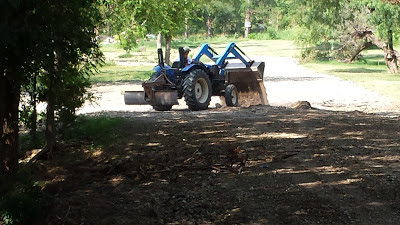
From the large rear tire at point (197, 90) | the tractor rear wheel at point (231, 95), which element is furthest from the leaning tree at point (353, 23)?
the large rear tire at point (197, 90)

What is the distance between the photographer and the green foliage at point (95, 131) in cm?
1116

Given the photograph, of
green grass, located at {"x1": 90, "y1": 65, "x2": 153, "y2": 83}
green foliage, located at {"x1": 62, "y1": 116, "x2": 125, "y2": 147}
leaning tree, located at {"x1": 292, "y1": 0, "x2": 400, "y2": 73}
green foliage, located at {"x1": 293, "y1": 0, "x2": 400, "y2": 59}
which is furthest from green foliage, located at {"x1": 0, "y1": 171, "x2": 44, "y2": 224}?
leaning tree, located at {"x1": 292, "y1": 0, "x2": 400, "y2": 73}

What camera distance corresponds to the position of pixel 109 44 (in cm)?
7319

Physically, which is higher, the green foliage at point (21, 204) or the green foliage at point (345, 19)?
the green foliage at point (345, 19)

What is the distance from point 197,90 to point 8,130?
8.94 m

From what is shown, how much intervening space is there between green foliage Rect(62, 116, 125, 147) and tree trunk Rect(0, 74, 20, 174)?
92.0 inches

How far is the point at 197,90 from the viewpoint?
1709cm

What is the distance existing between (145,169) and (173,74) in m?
8.37

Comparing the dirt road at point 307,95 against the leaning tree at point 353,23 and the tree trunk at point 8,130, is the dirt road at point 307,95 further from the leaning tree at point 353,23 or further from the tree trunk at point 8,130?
the tree trunk at point 8,130

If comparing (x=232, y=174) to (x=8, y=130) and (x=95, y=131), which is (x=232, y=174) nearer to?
(x=8, y=130)

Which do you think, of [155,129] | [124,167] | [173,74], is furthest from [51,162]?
[173,74]

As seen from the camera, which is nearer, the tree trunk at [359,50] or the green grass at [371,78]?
the green grass at [371,78]

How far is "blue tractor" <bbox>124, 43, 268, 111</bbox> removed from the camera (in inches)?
652

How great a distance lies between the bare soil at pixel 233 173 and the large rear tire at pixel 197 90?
2913mm
